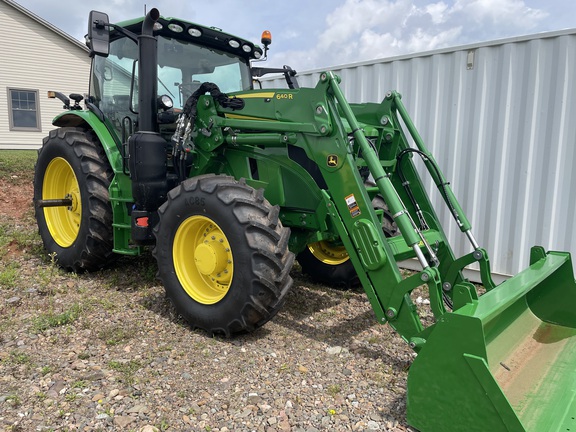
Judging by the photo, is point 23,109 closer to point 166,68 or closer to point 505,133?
point 166,68

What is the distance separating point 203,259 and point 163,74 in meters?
1.96

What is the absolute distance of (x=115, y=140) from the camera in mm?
5023

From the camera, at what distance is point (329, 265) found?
5.09 m


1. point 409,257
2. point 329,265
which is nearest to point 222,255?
point 409,257

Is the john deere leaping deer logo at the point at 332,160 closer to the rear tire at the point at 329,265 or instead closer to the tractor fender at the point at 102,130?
the rear tire at the point at 329,265

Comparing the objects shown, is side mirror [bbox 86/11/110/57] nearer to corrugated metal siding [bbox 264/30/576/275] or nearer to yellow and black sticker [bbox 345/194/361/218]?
yellow and black sticker [bbox 345/194/361/218]

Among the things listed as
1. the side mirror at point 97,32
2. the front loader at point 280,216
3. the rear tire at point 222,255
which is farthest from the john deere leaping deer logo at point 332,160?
the side mirror at point 97,32

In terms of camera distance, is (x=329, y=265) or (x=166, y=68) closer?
(x=166, y=68)

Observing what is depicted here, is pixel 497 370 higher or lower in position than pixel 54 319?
higher

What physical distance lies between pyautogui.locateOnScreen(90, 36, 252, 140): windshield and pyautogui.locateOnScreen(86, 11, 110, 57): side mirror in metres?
0.68

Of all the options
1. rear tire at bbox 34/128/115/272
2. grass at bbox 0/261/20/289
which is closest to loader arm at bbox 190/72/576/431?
rear tire at bbox 34/128/115/272

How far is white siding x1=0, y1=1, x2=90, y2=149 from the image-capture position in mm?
16766

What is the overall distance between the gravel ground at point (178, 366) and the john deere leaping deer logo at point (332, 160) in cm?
137

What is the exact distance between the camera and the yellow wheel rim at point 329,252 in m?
5.09
